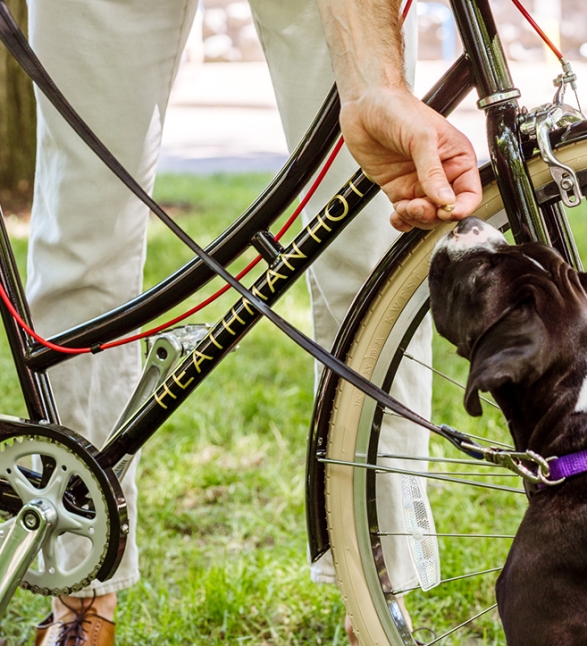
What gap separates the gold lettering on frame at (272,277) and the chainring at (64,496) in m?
0.44

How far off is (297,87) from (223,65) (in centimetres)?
1713

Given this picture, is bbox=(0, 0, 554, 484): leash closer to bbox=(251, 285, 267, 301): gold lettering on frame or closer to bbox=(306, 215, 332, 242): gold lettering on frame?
bbox=(251, 285, 267, 301): gold lettering on frame

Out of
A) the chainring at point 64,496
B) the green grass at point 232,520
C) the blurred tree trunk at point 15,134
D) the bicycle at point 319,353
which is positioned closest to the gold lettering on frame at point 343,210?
the bicycle at point 319,353

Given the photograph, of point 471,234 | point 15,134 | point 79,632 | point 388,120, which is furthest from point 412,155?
point 15,134

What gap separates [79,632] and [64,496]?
1.20 ft

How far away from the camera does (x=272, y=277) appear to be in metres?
1.42

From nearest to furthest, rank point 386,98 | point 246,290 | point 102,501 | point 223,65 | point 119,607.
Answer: point 386,98
point 246,290
point 102,501
point 119,607
point 223,65

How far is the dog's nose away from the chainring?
73 centimetres

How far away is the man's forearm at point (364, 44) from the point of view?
48.1 inches

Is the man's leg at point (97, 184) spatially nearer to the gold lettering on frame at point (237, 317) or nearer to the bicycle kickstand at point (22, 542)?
the bicycle kickstand at point (22, 542)

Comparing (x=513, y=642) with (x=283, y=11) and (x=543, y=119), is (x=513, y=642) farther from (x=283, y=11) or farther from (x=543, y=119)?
(x=283, y=11)

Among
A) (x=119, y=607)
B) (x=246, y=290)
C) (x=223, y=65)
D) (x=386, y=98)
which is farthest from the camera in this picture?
(x=223, y=65)

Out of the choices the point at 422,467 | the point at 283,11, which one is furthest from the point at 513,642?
the point at 283,11

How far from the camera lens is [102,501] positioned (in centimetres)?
151
